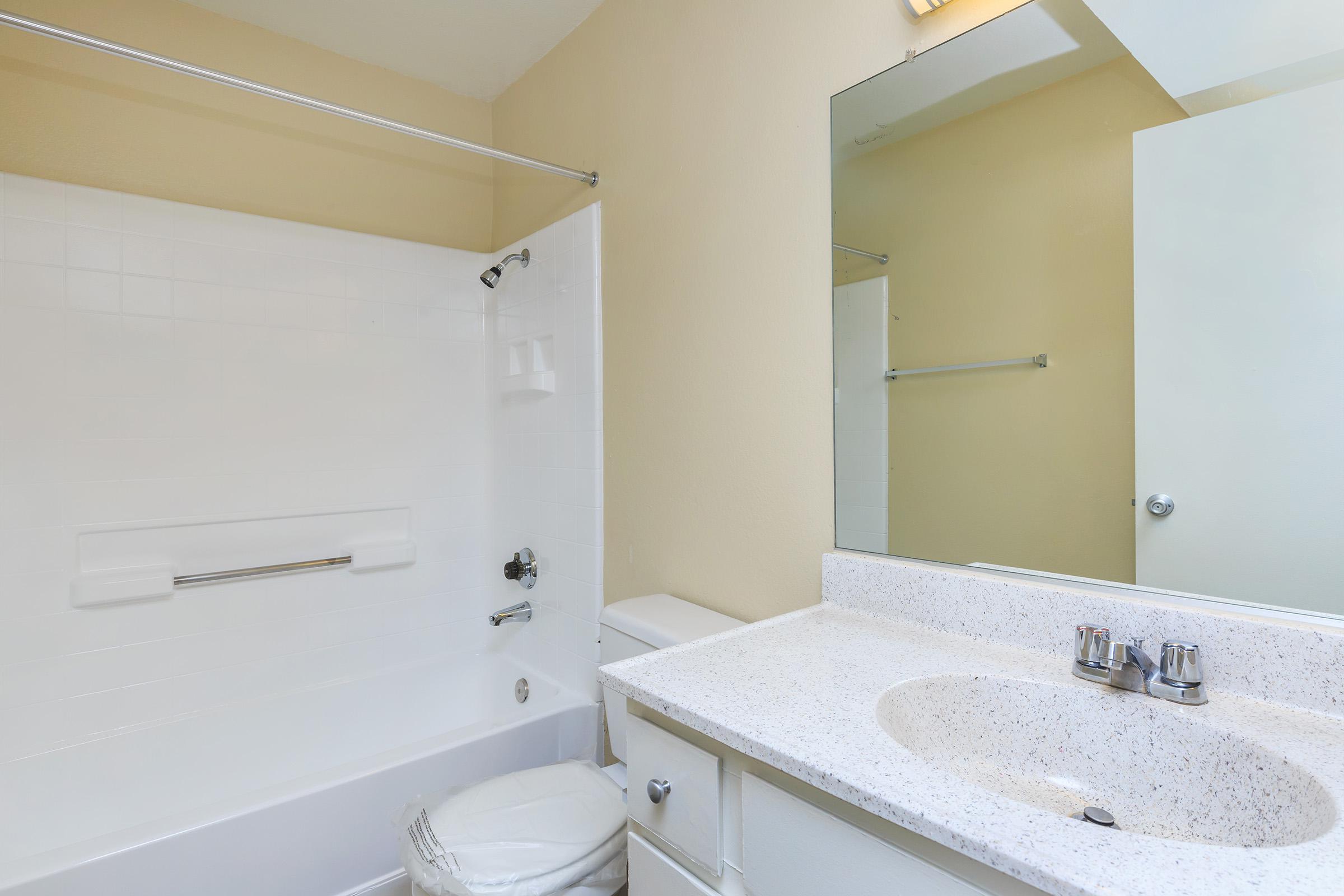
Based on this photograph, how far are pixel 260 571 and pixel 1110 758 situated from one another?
7.20 feet

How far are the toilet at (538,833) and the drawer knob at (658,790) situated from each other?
1.33ft

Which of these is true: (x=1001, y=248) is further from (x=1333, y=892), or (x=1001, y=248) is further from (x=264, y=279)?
(x=264, y=279)

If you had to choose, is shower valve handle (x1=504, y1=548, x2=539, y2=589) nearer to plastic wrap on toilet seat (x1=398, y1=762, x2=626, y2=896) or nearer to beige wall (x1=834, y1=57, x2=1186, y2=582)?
plastic wrap on toilet seat (x1=398, y1=762, x2=626, y2=896)

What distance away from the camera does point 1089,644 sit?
2.93 feet

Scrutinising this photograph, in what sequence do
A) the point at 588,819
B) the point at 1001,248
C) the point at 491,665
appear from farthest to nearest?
the point at 491,665
the point at 588,819
the point at 1001,248

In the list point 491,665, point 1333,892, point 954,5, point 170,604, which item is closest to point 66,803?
point 170,604

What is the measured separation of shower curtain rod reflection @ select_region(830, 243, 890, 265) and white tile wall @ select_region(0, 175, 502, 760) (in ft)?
2.88

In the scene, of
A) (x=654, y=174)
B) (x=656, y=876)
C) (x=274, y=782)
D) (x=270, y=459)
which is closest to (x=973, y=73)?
(x=654, y=174)

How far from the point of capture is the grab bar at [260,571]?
1.94m

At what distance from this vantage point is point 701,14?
1608mm

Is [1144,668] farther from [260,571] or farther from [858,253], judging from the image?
[260,571]

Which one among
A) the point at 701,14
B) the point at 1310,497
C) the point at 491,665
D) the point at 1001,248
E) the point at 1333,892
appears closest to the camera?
the point at 1333,892

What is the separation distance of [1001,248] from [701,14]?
1012 mm

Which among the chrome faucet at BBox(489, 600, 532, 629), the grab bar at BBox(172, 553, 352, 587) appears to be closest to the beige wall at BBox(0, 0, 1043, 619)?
the chrome faucet at BBox(489, 600, 532, 629)
